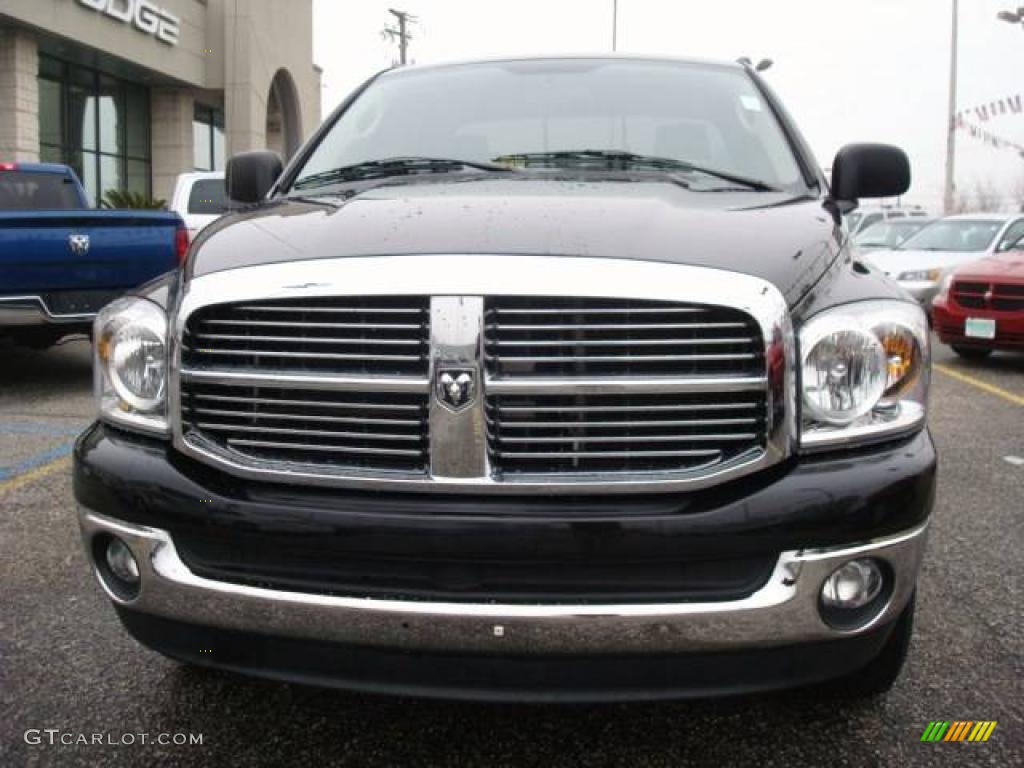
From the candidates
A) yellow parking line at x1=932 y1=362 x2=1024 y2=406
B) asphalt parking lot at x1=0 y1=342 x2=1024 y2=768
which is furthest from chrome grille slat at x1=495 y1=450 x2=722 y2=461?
yellow parking line at x1=932 y1=362 x2=1024 y2=406

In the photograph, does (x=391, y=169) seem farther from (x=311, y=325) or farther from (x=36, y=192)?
(x=36, y=192)

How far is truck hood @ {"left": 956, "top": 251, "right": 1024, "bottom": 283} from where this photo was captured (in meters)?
8.65

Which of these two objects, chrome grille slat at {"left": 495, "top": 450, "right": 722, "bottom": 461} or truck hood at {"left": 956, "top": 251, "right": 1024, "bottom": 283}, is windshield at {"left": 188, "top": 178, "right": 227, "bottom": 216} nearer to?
truck hood at {"left": 956, "top": 251, "right": 1024, "bottom": 283}

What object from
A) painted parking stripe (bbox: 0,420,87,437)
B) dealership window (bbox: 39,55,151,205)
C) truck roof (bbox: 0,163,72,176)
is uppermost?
dealership window (bbox: 39,55,151,205)

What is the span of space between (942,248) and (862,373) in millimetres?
12010

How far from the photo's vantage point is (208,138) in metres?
27.1

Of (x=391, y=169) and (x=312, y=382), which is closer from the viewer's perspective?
(x=312, y=382)

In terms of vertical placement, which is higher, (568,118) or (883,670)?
(568,118)

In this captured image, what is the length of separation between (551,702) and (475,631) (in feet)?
0.70

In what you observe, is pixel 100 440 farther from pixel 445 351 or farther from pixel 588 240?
pixel 588 240

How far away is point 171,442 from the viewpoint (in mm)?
2057

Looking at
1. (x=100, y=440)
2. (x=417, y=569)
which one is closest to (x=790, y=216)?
(x=417, y=569)

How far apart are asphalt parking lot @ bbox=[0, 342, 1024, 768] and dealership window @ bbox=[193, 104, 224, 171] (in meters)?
24.7

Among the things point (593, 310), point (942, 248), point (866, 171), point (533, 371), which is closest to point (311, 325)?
point (533, 371)
